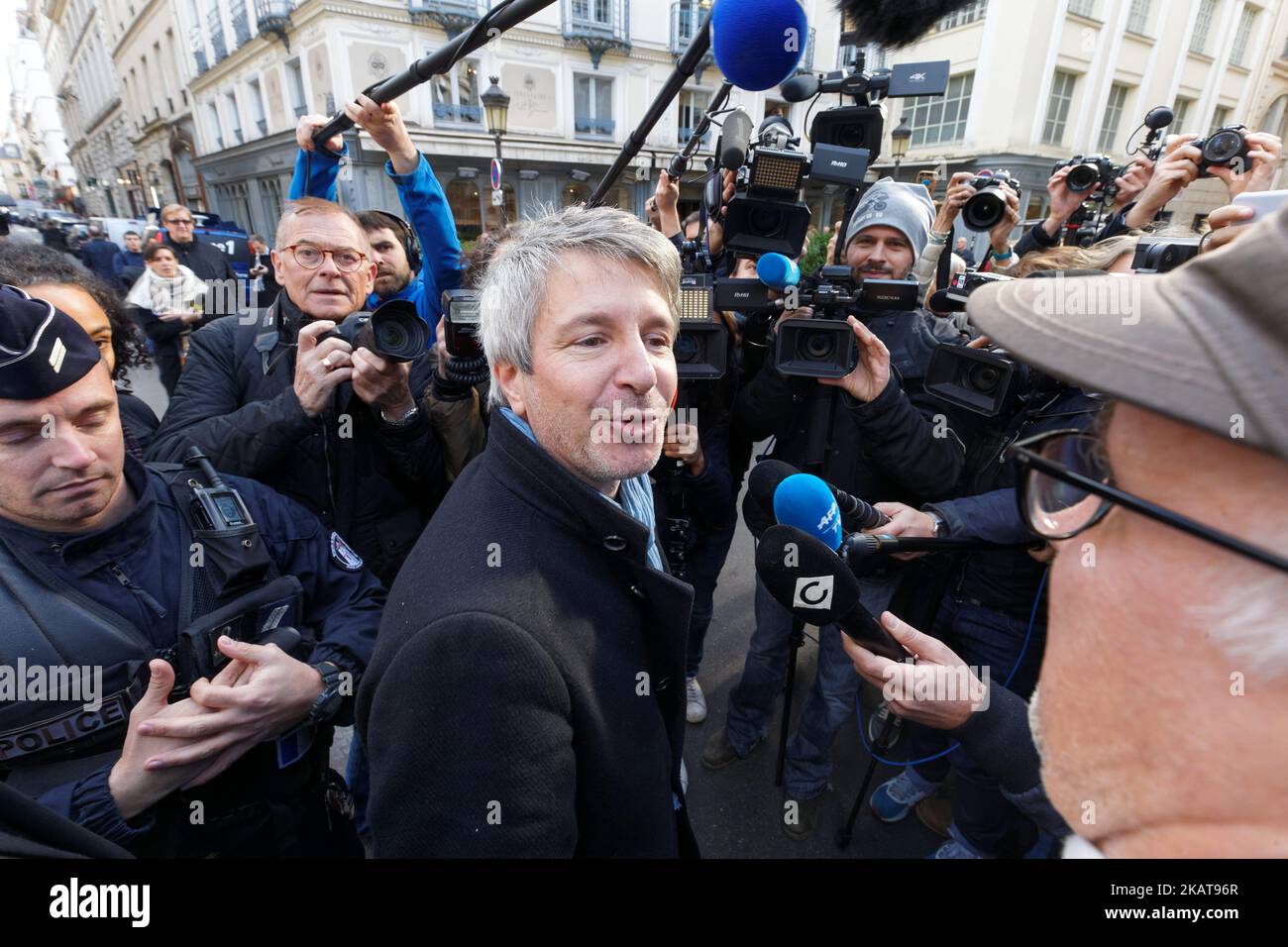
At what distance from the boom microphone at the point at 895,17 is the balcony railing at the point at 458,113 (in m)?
18.5

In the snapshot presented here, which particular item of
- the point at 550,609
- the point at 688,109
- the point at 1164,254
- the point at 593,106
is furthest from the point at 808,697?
the point at 688,109

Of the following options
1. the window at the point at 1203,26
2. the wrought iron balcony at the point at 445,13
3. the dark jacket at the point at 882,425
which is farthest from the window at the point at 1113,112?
the dark jacket at the point at 882,425

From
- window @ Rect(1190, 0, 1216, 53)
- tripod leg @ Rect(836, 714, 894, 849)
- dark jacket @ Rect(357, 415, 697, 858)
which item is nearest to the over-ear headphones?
dark jacket @ Rect(357, 415, 697, 858)

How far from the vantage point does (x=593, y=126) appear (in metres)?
19.0

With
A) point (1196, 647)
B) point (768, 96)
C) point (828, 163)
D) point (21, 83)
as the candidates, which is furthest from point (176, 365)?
point (21, 83)

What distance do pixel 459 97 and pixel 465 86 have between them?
408 millimetres

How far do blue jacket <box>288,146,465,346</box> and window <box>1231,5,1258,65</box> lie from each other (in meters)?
26.6

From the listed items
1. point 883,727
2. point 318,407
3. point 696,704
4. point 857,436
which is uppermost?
point 318,407

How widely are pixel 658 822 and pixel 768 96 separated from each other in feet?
79.8

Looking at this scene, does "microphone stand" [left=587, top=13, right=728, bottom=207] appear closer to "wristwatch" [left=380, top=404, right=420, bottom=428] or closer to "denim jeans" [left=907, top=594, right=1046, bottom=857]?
"wristwatch" [left=380, top=404, right=420, bottom=428]

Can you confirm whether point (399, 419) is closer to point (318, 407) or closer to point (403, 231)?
point (318, 407)

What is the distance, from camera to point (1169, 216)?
14.6 ft

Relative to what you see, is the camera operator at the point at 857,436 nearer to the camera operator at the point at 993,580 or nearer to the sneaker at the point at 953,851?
the camera operator at the point at 993,580
